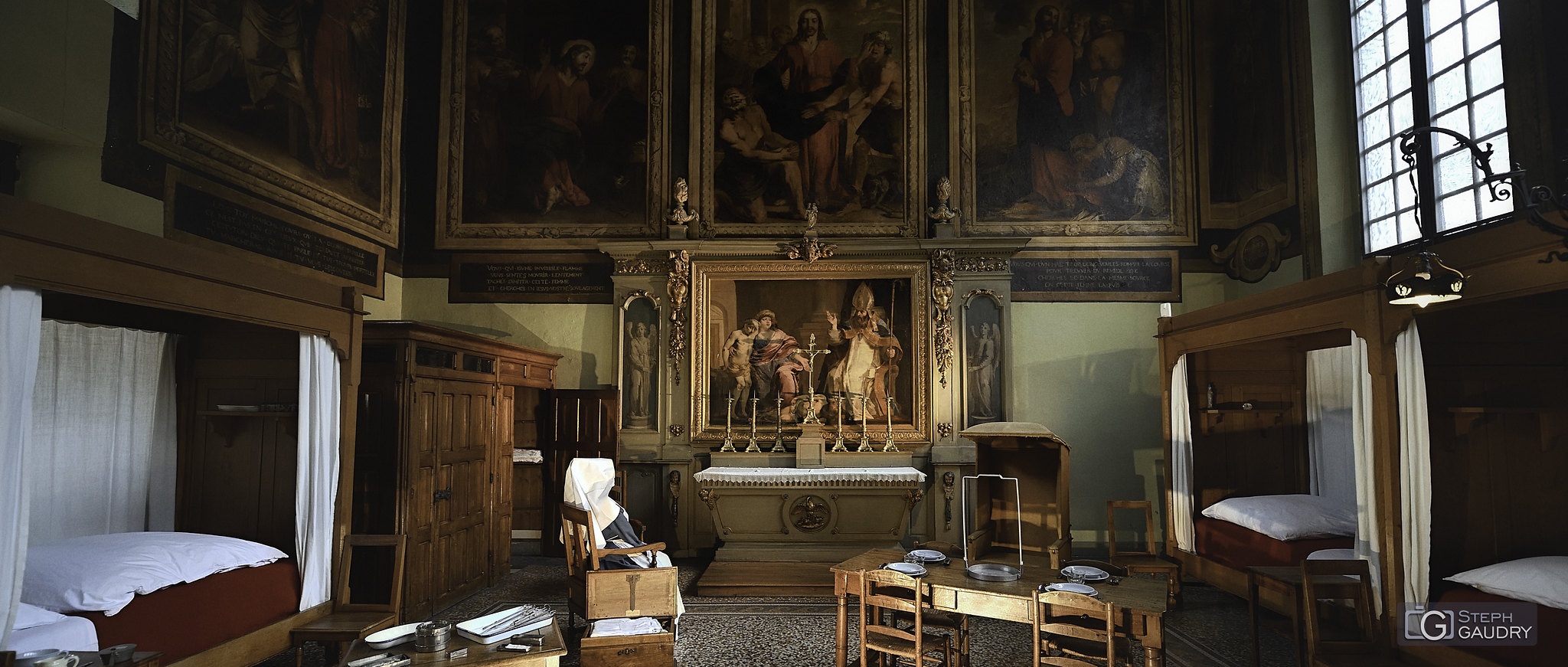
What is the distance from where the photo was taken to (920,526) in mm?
8773

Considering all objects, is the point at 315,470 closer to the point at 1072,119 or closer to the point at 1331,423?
the point at 1331,423

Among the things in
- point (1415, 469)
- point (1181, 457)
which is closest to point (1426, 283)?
point (1415, 469)

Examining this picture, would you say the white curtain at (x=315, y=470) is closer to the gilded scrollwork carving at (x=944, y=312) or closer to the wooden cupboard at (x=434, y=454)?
the wooden cupboard at (x=434, y=454)

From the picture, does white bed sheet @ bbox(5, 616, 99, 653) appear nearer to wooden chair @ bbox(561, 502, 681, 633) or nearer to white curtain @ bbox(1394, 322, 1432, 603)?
wooden chair @ bbox(561, 502, 681, 633)

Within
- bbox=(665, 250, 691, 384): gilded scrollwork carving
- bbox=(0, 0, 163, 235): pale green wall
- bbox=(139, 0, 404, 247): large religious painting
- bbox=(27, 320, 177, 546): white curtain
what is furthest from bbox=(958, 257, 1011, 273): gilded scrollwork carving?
bbox=(0, 0, 163, 235): pale green wall

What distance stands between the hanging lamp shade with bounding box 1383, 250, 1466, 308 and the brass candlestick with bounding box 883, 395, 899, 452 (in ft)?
17.1

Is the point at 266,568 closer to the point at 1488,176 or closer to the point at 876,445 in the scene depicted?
the point at 876,445

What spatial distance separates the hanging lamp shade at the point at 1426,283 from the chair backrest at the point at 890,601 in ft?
9.26

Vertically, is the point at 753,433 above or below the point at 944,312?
below

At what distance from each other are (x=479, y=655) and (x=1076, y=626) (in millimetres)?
2846

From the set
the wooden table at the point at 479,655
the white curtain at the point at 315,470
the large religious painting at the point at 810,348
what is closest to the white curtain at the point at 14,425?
the wooden table at the point at 479,655

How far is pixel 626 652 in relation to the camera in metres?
4.68

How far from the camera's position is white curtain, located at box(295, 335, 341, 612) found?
5.09 m

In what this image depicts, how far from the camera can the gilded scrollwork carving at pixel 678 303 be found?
9.06 m
